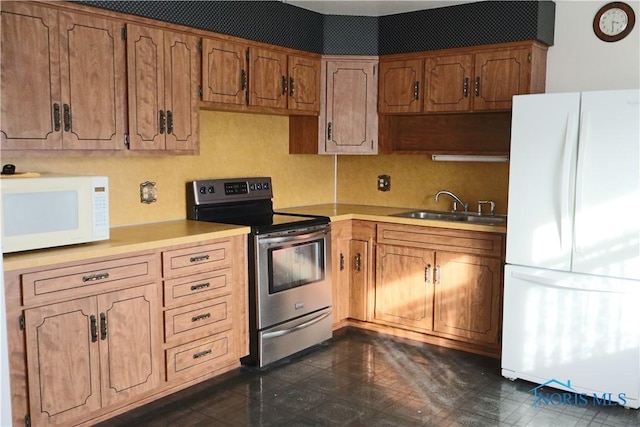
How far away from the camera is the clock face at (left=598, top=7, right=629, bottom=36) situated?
Result: 12.4ft

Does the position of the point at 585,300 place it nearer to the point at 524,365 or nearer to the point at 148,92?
the point at 524,365

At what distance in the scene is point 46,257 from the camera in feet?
8.64

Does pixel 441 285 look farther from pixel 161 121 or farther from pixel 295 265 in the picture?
pixel 161 121

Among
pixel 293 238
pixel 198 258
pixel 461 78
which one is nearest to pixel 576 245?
pixel 461 78

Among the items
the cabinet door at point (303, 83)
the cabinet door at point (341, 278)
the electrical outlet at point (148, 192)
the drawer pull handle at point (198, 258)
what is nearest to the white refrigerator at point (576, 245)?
the cabinet door at point (341, 278)

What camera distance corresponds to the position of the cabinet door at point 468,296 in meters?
3.88

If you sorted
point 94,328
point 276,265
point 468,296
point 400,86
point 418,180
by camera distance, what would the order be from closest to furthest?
point 94,328
point 276,265
point 468,296
point 400,86
point 418,180

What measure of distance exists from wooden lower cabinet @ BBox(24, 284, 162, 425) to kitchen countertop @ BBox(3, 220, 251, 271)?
209 mm

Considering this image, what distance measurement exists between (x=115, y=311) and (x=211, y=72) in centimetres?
155

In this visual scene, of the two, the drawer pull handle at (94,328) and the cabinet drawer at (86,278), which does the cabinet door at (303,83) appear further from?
the drawer pull handle at (94,328)

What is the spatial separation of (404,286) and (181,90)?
2.02m

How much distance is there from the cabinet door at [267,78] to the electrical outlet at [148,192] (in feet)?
2.72

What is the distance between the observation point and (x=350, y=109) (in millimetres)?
4590

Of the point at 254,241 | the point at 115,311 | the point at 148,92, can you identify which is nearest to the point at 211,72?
the point at 148,92
